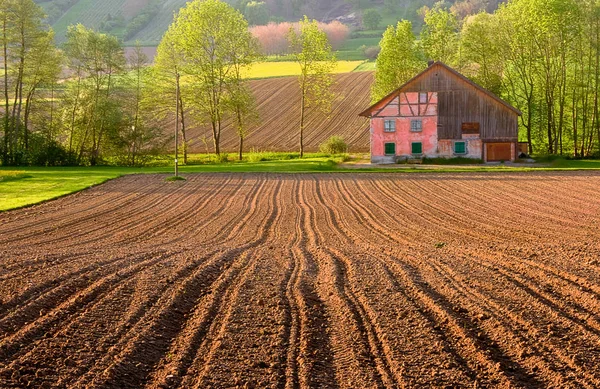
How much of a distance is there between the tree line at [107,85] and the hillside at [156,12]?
73277mm

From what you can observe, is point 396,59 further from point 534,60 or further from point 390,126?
point 390,126

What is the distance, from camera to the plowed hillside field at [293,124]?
69.9 m

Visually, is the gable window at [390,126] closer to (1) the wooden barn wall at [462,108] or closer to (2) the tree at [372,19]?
(1) the wooden barn wall at [462,108]

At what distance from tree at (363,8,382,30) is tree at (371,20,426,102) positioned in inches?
3270

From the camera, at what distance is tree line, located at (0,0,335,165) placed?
168ft

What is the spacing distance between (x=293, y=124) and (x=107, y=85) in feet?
84.4

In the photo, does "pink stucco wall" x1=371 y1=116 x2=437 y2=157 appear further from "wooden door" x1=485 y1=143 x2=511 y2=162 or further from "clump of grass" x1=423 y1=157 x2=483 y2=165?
"wooden door" x1=485 y1=143 x2=511 y2=162

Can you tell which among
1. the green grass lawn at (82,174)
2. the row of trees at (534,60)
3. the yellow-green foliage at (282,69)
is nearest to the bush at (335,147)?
the green grass lawn at (82,174)

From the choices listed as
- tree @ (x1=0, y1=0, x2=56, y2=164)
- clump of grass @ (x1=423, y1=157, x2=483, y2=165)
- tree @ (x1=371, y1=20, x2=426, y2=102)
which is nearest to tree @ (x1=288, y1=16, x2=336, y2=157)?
tree @ (x1=371, y1=20, x2=426, y2=102)

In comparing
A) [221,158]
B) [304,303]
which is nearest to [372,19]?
[221,158]

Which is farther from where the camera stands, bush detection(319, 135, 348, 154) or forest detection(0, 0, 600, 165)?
bush detection(319, 135, 348, 154)

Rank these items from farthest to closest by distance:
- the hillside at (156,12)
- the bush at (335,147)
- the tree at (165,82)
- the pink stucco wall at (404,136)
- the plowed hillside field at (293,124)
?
the hillside at (156,12) < the plowed hillside field at (293,124) < the bush at (335,147) < the tree at (165,82) < the pink stucco wall at (404,136)

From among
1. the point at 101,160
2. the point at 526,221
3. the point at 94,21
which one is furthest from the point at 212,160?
the point at 94,21

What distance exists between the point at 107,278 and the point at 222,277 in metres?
Result: 1.95
